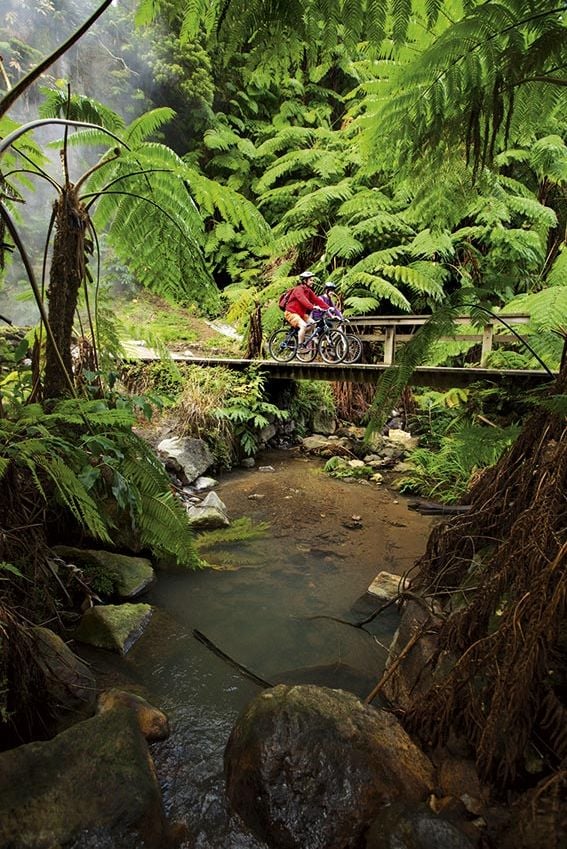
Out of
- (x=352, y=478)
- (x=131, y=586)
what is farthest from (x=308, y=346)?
(x=131, y=586)

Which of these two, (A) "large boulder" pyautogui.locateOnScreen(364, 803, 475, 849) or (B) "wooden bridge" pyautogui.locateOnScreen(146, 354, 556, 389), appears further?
(B) "wooden bridge" pyautogui.locateOnScreen(146, 354, 556, 389)

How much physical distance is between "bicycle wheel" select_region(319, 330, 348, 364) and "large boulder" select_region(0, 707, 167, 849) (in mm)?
6088

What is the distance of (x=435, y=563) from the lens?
223cm

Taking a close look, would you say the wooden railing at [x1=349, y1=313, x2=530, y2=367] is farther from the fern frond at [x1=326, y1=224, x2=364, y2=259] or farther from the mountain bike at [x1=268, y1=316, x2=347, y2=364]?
the fern frond at [x1=326, y1=224, x2=364, y2=259]

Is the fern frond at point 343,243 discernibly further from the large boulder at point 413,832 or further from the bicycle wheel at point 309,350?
the large boulder at point 413,832

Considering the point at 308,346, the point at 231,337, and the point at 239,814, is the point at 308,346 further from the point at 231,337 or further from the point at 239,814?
the point at 239,814

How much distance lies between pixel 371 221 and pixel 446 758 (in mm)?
8760

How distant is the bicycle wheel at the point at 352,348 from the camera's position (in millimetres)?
7113

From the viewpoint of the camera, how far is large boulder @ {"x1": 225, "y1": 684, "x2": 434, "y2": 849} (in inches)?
54.1

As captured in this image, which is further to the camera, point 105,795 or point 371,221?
point 371,221

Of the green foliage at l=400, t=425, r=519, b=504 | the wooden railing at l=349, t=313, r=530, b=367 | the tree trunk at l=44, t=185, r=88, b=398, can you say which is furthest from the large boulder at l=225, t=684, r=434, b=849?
the wooden railing at l=349, t=313, r=530, b=367

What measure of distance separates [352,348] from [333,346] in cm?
31

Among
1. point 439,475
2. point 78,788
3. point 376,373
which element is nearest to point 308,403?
point 376,373

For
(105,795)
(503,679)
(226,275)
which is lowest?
(105,795)
